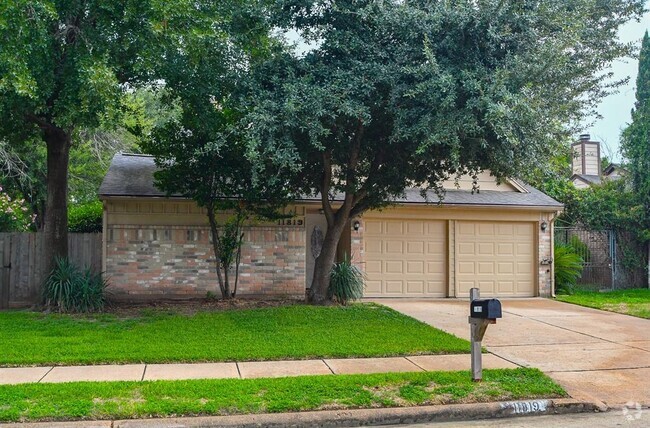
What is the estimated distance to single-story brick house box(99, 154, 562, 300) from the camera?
1354 centimetres

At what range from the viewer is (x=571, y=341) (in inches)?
389

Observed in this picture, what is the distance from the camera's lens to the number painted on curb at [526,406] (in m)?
6.55

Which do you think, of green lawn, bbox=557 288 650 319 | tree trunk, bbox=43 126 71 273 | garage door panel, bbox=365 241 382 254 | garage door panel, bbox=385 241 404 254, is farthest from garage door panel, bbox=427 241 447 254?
tree trunk, bbox=43 126 71 273

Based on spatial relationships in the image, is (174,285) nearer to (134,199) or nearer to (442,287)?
(134,199)

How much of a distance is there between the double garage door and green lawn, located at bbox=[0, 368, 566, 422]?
7685mm

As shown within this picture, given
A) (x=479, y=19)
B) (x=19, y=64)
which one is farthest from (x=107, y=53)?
(x=479, y=19)

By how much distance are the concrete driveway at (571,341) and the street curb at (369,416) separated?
51 centimetres

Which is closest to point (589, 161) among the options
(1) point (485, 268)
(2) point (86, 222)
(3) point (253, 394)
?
(1) point (485, 268)

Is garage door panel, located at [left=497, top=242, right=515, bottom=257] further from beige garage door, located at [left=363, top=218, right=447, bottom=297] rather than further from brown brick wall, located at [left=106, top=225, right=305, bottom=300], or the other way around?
brown brick wall, located at [left=106, top=225, right=305, bottom=300]

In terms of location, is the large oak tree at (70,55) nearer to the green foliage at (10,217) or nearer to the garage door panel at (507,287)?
the green foliage at (10,217)

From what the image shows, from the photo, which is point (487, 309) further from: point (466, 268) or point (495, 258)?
point (495, 258)

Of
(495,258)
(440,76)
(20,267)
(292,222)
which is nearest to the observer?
(440,76)

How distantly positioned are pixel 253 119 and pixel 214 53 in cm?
234

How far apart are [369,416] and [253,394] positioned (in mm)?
1293
